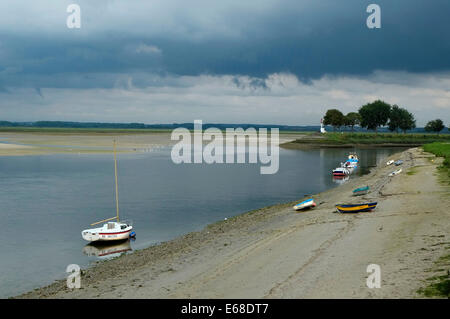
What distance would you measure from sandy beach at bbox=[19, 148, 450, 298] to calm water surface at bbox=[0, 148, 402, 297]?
354 centimetres

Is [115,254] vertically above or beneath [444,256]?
beneath

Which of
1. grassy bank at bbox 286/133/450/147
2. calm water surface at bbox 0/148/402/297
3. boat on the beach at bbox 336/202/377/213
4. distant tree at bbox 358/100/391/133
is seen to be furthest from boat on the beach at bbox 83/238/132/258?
distant tree at bbox 358/100/391/133

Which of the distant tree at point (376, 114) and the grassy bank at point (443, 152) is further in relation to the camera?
the distant tree at point (376, 114)

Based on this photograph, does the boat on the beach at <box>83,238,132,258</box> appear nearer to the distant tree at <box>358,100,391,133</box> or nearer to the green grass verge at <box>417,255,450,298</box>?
the green grass verge at <box>417,255,450,298</box>

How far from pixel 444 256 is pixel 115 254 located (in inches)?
812

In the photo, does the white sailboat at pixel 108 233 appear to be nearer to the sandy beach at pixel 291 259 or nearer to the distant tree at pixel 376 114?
the sandy beach at pixel 291 259

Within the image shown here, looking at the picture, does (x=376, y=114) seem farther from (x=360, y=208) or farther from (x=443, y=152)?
(x=360, y=208)

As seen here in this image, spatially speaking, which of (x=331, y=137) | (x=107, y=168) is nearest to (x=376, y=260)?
(x=107, y=168)

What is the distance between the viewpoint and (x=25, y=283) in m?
23.5

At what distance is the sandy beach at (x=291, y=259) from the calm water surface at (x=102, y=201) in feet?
11.6

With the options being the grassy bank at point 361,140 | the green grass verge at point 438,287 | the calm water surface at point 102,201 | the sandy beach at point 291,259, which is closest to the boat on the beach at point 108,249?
the calm water surface at point 102,201

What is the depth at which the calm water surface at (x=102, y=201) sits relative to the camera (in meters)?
28.4

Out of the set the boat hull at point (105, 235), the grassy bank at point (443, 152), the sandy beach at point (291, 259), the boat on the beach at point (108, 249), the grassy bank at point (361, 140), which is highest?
the grassy bank at point (361, 140)
